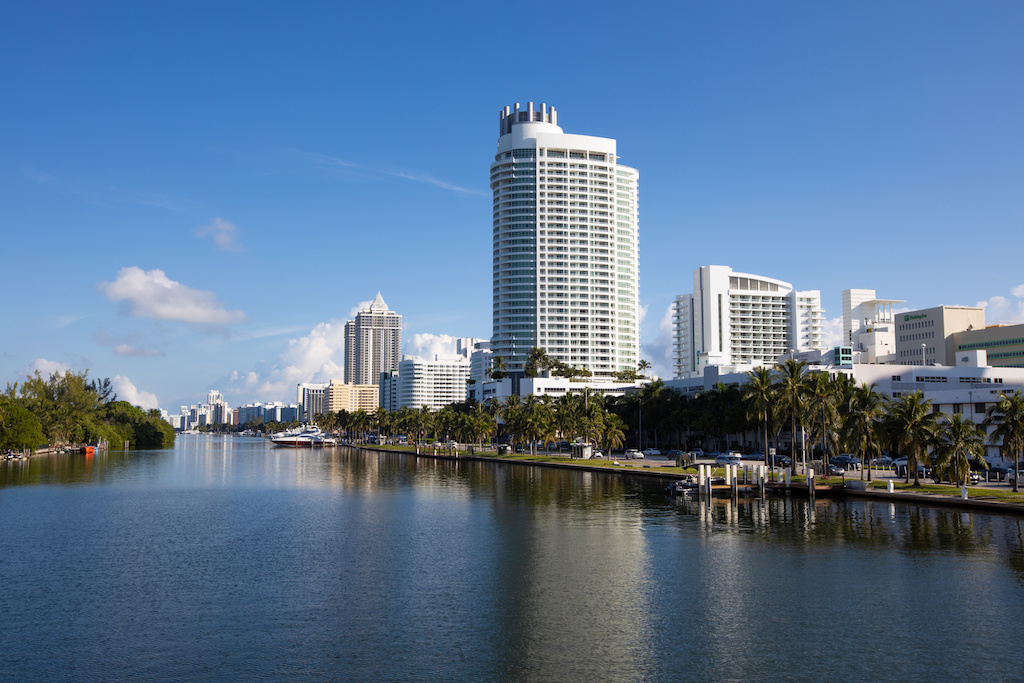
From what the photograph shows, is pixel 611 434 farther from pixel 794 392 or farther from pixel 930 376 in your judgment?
pixel 930 376

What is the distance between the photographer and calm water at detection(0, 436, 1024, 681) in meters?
31.6

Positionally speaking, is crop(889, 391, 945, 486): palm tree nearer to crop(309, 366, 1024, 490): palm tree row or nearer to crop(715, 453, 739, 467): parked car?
crop(309, 366, 1024, 490): palm tree row

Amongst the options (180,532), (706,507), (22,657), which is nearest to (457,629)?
(22,657)

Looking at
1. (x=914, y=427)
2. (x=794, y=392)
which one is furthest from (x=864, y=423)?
(x=794, y=392)

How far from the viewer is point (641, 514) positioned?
7312 cm

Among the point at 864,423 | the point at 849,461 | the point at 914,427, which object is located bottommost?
the point at 849,461

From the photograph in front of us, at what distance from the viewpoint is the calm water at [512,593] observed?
31594 millimetres

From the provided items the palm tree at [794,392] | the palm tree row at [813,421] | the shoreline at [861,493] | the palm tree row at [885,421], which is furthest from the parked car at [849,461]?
the shoreline at [861,493]

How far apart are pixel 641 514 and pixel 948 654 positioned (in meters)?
41.5

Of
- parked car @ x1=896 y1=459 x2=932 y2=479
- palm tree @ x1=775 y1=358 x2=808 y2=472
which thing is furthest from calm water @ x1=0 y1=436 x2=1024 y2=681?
parked car @ x1=896 y1=459 x2=932 y2=479

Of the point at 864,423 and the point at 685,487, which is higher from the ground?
the point at 864,423

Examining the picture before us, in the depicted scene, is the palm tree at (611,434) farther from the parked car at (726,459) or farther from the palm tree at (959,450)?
the palm tree at (959,450)

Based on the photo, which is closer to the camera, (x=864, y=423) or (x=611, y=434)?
(x=864, y=423)

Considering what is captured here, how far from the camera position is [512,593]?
42.9 m
